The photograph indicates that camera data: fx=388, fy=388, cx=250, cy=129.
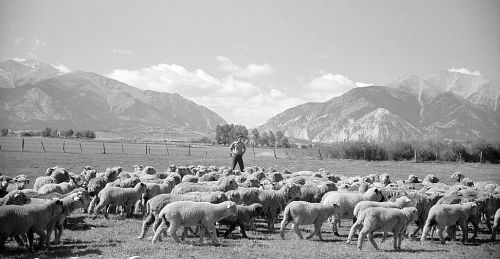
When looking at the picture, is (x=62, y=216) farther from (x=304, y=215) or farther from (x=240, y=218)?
(x=304, y=215)

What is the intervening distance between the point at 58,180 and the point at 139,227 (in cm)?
959

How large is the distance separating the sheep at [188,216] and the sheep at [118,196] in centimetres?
476

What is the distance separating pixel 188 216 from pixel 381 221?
642cm

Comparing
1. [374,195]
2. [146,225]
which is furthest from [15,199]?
[374,195]

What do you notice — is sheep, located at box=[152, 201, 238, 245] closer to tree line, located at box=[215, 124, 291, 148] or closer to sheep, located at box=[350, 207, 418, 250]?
sheep, located at box=[350, 207, 418, 250]

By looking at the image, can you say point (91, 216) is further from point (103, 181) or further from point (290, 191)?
point (290, 191)

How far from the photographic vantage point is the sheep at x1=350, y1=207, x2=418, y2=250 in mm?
12875

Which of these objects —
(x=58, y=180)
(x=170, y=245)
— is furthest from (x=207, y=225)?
(x=58, y=180)

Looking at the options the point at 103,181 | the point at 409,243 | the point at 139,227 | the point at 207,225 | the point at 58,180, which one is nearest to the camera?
the point at 207,225

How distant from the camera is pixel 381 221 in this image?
1297 cm

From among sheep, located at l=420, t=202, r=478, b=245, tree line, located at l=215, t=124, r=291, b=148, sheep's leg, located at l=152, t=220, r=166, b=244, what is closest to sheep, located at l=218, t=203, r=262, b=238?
sheep's leg, located at l=152, t=220, r=166, b=244

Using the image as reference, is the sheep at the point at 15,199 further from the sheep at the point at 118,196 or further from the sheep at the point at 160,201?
the sheep at the point at 160,201

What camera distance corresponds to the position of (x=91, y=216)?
17047 millimetres

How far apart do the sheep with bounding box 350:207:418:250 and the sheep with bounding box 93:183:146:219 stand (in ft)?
30.9
